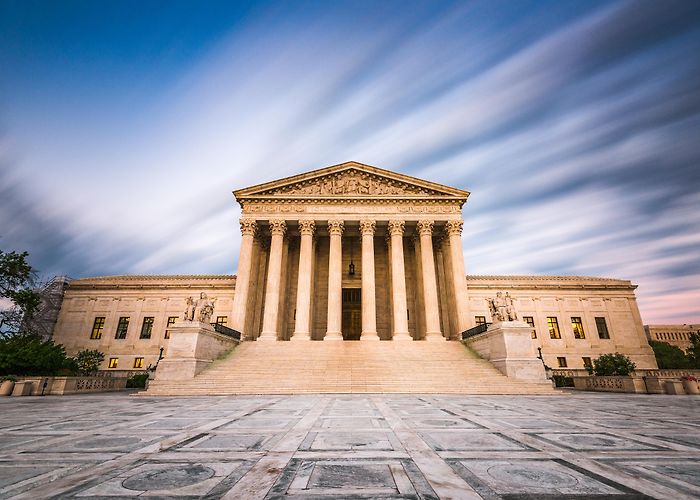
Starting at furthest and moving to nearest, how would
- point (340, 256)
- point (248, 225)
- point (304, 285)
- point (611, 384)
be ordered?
point (248, 225) → point (340, 256) → point (304, 285) → point (611, 384)

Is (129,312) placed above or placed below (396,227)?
below

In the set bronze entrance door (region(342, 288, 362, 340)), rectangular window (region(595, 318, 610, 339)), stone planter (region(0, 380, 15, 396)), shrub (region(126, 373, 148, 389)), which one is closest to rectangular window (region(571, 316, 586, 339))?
rectangular window (region(595, 318, 610, 339))

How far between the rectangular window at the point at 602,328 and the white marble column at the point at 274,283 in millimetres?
32775

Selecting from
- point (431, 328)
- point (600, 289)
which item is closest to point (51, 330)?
point (431, 328)

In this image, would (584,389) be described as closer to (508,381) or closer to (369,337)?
(508,381)

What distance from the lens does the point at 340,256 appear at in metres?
27.1

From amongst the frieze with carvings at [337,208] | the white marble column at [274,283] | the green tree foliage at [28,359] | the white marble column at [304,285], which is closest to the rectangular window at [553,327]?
the frieze with carvings at [337,208]

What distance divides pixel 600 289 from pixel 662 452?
39.0m

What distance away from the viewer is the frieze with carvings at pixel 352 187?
28.8 m

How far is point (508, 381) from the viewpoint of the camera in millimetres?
16172

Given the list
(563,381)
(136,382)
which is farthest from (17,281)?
(563,381)

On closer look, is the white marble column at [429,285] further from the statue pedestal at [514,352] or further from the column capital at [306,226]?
the column capital at [306,226]

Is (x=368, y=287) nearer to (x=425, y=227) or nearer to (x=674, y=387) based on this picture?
(x=425, y=227)

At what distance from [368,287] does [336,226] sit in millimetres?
5788
